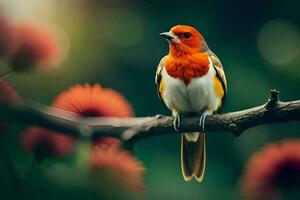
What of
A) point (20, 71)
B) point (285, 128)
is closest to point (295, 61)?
point (285, 128)

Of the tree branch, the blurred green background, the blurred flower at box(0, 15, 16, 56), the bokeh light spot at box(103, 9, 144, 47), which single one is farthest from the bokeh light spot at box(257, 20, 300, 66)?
the blurred flower at box(0, 15, 16, 56)

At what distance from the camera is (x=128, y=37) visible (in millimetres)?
993

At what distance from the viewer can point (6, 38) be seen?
0.35 meters

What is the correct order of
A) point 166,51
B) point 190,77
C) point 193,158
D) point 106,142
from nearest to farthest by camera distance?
point 106,142, point 190,77, point 193,158, point 166,51

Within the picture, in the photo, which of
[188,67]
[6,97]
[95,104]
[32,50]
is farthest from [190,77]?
[6,97]

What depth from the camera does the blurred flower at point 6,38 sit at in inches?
13.4

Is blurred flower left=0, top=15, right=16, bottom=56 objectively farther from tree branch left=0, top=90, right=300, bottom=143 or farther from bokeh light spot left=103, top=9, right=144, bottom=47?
bokeh light spot left=103, top=9, right=144, bottom=47

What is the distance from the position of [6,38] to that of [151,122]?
0.84 feet

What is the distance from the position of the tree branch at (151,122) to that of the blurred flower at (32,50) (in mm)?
35

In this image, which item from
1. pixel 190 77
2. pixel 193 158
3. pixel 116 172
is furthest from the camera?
pixel 193 158

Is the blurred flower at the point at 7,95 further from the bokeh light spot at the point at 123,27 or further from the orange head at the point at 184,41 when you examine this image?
the bokeh light spot at the point at 123,27

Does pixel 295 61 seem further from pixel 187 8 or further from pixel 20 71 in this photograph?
pixel 20 71

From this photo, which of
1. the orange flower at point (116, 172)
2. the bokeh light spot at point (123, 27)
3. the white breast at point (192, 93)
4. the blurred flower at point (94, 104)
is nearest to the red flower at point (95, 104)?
the blurred flower at point (94, 104)

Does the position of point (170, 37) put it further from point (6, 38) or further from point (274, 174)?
point (6, 38)
